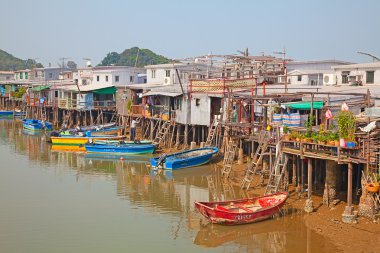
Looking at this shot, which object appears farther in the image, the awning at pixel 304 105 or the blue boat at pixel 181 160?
the blue boat at pixel 181 160

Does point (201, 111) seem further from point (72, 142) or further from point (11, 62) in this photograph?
point (11, 62)

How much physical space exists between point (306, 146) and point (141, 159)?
15933mm

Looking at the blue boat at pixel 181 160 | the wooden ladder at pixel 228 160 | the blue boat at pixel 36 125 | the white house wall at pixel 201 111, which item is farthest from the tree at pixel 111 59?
the wooden ladder at pixel 228 160

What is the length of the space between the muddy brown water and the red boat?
0.35 m

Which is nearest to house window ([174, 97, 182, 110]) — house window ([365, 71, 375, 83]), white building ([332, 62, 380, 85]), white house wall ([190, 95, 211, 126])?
white house wall ([190, 95, 211, 126])

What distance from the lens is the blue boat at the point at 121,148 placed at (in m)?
35.0

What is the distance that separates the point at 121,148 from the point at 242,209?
17.1 metres

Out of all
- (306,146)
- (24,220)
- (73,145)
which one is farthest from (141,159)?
(306,146)

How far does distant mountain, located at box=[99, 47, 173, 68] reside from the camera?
360 ft

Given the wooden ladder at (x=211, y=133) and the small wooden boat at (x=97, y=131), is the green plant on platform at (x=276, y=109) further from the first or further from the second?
the small wooden boat at (x=97, y=131)

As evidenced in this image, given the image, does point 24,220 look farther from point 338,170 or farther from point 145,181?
point 338,170

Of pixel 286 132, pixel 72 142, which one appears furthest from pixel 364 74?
pixel 72 142

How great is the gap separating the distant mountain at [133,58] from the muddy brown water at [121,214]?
77.2m

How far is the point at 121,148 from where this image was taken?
116ft
